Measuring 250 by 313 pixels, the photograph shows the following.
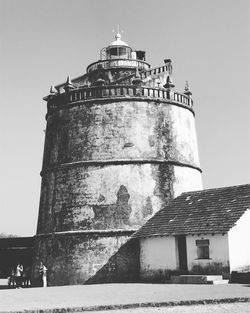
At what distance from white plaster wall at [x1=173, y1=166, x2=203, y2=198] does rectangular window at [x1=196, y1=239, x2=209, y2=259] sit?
379 cm

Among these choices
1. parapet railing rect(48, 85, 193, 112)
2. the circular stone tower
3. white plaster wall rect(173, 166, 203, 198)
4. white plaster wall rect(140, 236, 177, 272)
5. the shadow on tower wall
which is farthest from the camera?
white plaster wall rect(173, 166, 203, 198)

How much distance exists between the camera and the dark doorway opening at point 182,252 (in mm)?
17250

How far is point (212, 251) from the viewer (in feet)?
53.5

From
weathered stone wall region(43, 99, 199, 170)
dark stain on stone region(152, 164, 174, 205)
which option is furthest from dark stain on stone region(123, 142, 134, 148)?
dark stain on stone region(152, 164, 174, 205)

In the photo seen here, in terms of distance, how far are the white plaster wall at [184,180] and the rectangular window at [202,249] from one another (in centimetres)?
379

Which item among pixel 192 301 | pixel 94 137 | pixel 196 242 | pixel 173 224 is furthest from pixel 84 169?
pixel 192 301

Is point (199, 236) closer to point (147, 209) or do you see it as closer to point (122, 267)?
point (147, 209)

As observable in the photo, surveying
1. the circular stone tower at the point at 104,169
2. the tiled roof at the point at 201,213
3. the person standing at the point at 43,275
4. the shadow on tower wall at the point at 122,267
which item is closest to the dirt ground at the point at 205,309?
the tiled roof at the point at 201,213

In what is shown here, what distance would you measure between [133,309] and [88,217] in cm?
992

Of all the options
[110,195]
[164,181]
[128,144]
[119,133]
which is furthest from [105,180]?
[164,181]

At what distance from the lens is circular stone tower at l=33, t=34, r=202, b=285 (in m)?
19.2

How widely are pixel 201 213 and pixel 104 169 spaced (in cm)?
412

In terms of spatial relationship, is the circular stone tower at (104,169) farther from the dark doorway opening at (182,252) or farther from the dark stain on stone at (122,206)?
the dark doorway opening at (182,252)

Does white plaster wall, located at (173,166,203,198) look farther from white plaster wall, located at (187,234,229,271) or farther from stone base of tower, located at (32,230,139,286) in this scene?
white plaster wall, located at (187,234,229,271)
